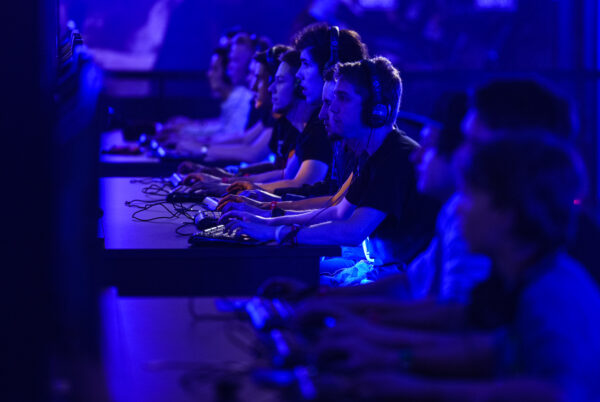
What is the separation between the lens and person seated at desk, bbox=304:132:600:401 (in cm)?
123

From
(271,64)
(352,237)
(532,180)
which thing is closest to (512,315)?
(532,180)

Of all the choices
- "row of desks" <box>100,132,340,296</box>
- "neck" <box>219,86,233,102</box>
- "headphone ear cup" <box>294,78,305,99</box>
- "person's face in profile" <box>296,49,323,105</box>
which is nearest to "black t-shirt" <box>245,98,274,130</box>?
"neck" <box>219,86,233,102</box>

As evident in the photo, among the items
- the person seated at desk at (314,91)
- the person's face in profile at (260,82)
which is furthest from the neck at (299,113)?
the person's face in profile at (260,82)

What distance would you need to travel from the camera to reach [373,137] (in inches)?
109

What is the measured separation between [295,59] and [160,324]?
224cm

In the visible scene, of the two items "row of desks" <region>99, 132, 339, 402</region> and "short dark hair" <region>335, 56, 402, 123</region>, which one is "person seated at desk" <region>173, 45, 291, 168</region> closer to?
"row of desks" <region>99, 132, 339, 402</region>

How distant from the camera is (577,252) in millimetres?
2490

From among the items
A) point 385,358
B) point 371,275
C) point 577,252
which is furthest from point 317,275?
point 385,358

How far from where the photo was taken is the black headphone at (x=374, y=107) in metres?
2.72

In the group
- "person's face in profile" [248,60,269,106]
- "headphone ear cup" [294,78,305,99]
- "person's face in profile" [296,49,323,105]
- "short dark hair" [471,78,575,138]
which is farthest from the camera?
"person's face in profile" [248,60,269,106]

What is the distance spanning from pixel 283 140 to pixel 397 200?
4.72ft

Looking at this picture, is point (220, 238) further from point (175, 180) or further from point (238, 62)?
point (238, 62)

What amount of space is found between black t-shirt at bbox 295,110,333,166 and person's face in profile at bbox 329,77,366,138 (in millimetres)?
662

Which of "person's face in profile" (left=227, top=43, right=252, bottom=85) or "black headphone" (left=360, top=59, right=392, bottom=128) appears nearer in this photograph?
"black headphone" (left=360, top=59, right=392, bottom=128)
